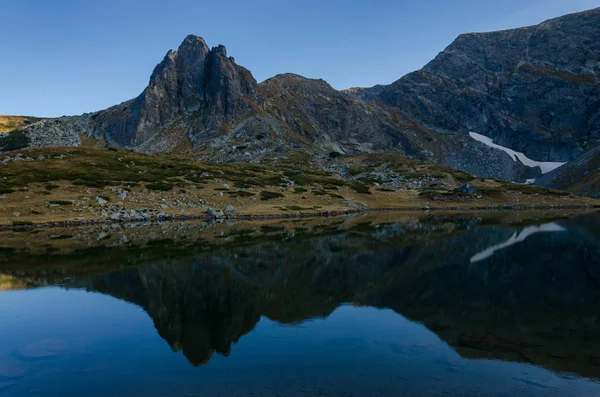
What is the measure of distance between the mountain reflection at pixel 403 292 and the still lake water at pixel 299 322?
0.13 m

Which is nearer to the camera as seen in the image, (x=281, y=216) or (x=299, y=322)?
(x=299, y=322)

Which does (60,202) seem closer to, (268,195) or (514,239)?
(268,195)

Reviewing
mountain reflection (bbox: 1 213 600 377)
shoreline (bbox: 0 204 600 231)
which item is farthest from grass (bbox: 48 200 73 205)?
mountain reflection (bbox: 1 213 600 377)

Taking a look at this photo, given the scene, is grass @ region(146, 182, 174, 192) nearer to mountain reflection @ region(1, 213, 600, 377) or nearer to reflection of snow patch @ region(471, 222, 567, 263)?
mountain reflection @ region(1, 213, 600, 377)

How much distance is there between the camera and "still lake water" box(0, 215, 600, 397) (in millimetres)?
13915

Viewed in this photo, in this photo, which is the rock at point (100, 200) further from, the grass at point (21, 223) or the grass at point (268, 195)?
the grass at point (268, 195)

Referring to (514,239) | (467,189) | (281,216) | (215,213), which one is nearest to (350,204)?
(281,216)

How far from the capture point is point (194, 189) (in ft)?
324

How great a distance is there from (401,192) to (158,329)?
4780 inches

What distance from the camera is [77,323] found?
21156 millimetres

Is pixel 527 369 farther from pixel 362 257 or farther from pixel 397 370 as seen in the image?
pixel 362 257

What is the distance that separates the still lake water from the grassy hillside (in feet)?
138

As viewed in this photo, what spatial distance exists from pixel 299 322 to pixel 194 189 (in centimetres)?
8279

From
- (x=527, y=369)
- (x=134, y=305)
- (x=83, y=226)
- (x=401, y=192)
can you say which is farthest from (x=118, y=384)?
(x=401, y=192)
